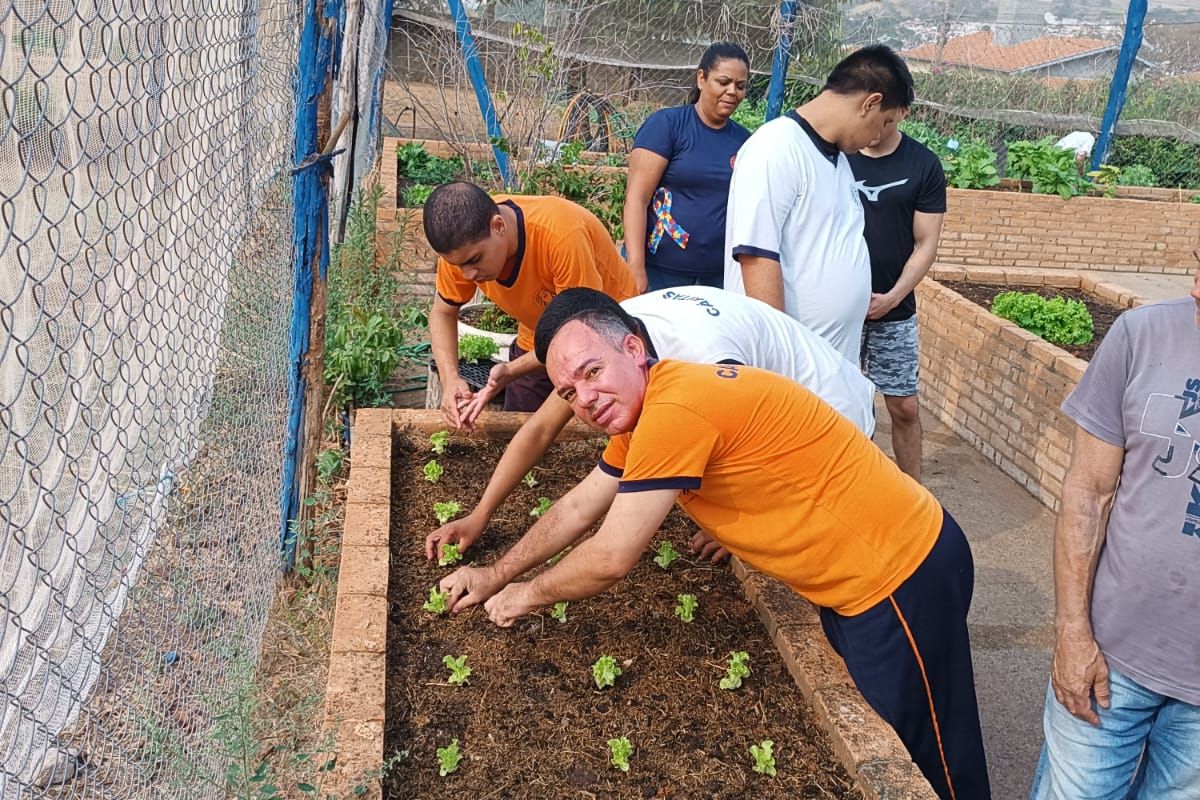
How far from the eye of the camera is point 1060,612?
2551mm

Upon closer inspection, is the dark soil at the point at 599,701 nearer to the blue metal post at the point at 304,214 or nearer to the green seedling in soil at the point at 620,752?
the green seedling in soil at the point at 620,752

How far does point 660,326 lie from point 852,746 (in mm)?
1237

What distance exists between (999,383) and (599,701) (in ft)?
14.1

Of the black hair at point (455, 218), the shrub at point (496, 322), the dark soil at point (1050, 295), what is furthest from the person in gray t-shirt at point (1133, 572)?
the dark soil at point (1050, 295)

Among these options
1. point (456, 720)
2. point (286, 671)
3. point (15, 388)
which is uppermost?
point (15, 388)

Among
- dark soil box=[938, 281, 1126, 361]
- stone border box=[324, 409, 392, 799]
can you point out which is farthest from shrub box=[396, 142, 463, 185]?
stone border box=[324, 409, 392, 799]

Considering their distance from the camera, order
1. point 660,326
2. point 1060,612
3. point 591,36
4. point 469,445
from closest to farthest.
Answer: point 1060,612 < point 660,326 < point 469,445 < point 591,36

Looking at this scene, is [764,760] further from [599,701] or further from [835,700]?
[599,701]

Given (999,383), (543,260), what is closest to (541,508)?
(543,260)

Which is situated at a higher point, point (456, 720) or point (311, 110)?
point (311, 110)

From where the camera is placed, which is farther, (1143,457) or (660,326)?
(660,326)

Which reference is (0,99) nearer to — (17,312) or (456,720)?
(17,312)

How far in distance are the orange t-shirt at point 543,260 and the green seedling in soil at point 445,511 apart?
783 mm

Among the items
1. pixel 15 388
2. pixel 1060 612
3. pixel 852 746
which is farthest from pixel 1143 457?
pixel 15 388
